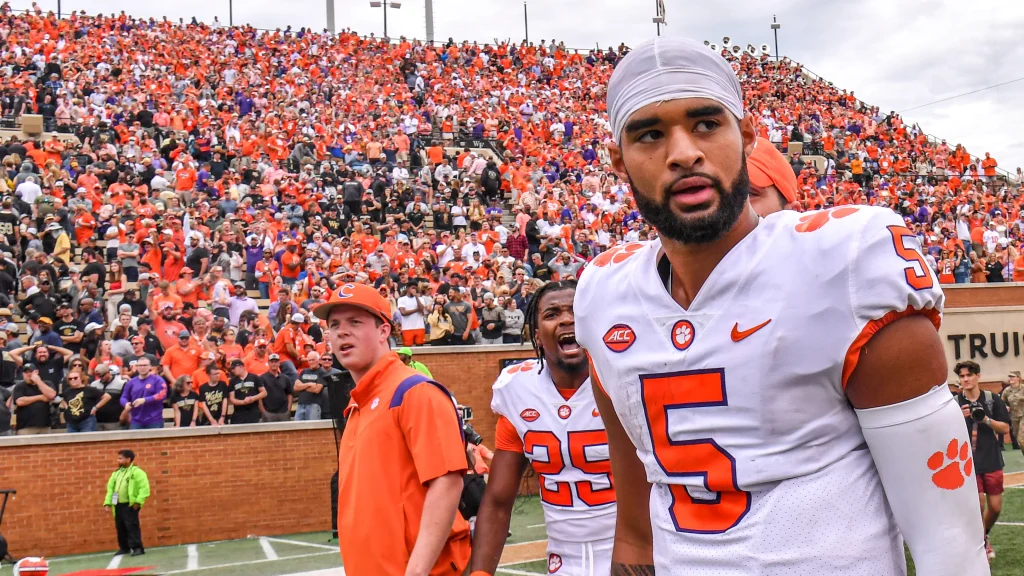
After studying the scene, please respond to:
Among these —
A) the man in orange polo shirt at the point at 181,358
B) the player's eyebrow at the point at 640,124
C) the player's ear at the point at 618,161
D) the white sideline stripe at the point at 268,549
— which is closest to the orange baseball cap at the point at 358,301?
the player's ear at the point at 618,161

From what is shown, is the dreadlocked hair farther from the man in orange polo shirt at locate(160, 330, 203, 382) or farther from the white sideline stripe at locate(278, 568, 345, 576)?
the man in orange polo shirt at locate(160, 330, 203, 382)

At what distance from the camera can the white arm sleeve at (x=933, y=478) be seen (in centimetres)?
152

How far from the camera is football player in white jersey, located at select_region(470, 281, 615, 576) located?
11.8 ft

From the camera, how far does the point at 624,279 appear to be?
198cm

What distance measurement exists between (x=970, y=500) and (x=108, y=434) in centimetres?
1235

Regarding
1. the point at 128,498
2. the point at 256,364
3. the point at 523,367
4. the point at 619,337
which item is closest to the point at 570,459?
the point at 523,367

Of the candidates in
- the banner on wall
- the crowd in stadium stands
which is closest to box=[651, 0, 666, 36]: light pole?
the crowd in stadium stands

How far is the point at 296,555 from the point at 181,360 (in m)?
3.17

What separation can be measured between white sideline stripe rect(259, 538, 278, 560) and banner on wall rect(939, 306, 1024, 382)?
14.3 m

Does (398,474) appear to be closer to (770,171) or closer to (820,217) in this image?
(770,171)

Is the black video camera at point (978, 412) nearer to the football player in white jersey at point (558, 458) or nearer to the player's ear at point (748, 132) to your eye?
the football player in white jersey at point (558, 458)

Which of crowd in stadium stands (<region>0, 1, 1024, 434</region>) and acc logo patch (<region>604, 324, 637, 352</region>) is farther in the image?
crowd in stadium stands (<region>0, 1, 1024, 434</region>)

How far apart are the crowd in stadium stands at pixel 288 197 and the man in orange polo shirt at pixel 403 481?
9.30 metres

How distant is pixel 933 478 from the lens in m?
1.53
